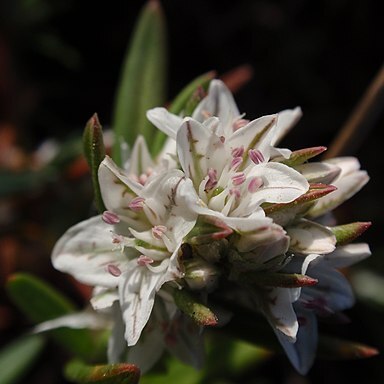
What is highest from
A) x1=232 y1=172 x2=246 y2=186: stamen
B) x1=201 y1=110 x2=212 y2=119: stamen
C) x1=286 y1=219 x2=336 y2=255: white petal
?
x1=201 y1=110 x2=212 y2=119: stamen

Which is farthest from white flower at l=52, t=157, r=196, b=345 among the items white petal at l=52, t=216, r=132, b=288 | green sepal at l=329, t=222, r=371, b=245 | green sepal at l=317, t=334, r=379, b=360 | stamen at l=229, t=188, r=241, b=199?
green sepal at l=317, t=334, r=379, b=360

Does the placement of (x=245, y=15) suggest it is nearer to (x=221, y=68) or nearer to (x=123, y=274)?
(x=221, y=68)

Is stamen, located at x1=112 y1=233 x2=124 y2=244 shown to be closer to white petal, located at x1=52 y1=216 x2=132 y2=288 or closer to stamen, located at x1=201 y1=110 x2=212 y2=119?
white petal, located at x1=52 y1=216 x2=132 y2=288

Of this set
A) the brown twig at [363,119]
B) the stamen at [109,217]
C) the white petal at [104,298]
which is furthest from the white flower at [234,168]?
the brown twig at [363,119]

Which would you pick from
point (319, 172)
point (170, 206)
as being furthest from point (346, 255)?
point (170, 206)

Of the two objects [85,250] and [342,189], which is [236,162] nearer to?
[342,189]

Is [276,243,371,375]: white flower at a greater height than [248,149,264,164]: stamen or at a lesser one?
lesser

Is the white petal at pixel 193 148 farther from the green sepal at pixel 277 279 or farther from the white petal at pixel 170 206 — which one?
the green sepal at pixel 277 279
